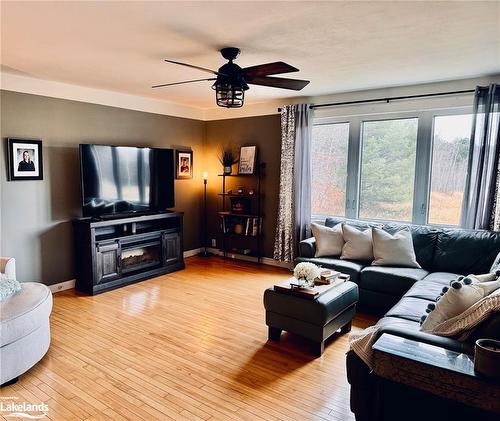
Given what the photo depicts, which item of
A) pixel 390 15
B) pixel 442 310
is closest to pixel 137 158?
pixel 390 15

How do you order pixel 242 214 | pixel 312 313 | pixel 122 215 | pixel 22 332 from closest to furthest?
pixel 22 332, pixel 312 313, pixel 122 215, pixel 242 214

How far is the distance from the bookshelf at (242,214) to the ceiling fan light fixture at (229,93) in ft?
9.11

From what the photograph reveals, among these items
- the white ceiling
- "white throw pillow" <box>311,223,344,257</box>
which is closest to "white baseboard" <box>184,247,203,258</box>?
"white throw pillow" <box>311,223,344,257</box>

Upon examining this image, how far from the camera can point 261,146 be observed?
5.77 meters

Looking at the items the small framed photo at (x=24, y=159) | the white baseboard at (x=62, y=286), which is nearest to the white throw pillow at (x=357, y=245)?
the white baseboard at (x=62, y=286)

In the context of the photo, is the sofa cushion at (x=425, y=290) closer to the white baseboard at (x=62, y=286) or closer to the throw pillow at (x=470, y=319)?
the throw pillow at (x=470, y=319)

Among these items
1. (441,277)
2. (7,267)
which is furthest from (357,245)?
(7,267)

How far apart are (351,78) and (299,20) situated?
1858 mm

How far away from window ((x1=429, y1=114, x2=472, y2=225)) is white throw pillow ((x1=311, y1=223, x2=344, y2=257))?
1177mm

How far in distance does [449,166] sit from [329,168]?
61.5 inches

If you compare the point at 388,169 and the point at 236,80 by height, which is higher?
the point at 236,80

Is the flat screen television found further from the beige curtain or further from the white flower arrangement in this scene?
the white flower arrangement

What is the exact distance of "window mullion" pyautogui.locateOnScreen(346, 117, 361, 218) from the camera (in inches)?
196

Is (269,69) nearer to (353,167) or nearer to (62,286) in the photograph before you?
(353,167)
